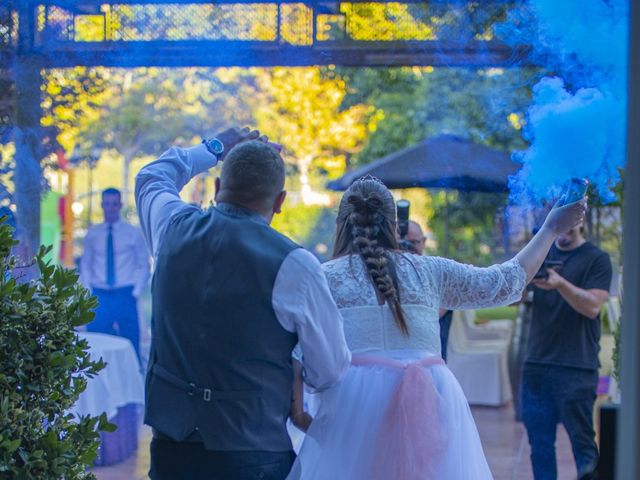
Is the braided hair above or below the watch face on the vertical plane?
below

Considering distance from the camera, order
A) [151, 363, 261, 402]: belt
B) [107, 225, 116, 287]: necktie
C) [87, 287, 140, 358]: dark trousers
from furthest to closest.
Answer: [107, 225, 116, 287]: necktie < [87, 287, 140, 358]: dark trousers < [151, 363, 261, 402]: belt

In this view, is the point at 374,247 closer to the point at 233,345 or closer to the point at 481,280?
the point at 481,280

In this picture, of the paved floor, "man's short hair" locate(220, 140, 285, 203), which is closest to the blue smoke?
"man's short hair" locate(220, 140, 285, 203)

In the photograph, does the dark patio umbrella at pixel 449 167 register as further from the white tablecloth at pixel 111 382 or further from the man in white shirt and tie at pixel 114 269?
the white tablecloth at pixel 111 382

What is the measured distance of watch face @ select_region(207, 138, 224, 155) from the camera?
3.02 m

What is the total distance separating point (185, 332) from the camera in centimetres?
239

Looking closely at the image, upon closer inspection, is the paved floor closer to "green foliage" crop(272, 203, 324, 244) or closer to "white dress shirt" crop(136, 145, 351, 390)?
"white dress shirt" crop(136, 145, 351, 390)

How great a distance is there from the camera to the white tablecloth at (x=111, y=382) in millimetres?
5664

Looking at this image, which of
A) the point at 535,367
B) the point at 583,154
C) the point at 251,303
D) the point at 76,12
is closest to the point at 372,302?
the point at 251,303

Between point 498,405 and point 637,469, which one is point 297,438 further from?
point 498,405

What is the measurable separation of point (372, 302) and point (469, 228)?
1244cm

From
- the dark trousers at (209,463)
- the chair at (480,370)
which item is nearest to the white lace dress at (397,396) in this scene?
the dark trousers at (209,463)

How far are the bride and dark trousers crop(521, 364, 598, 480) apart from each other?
6.00ft

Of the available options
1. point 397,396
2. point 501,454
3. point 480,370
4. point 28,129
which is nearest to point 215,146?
point 397,396
